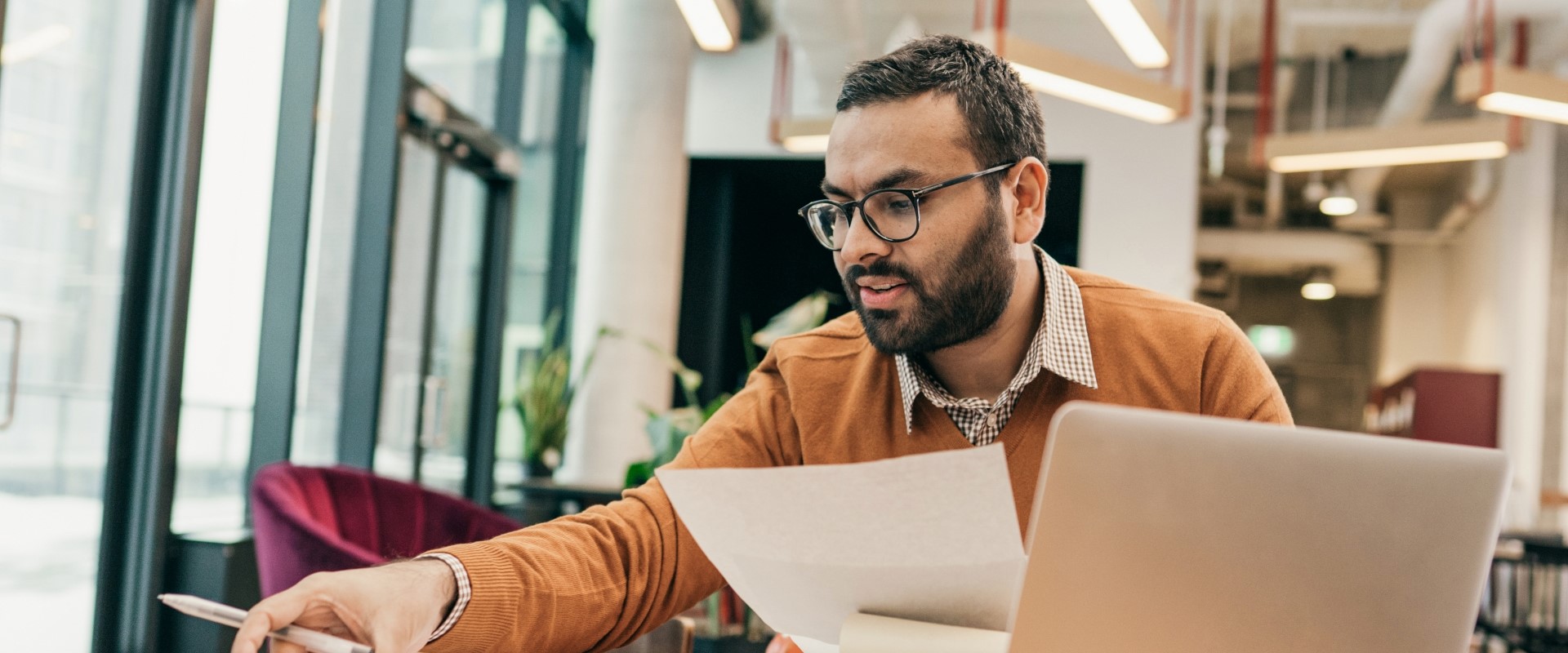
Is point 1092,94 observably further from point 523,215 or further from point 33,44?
point 523,215

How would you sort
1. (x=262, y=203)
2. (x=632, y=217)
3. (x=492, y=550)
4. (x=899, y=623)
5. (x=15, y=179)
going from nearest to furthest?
1. (x=899, y=623)
2. (x=492, y=550)
3. (x=15, y=179)
4. (x=262, y=203)
5. (x=632, y=217)

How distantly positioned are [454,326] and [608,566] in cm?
467

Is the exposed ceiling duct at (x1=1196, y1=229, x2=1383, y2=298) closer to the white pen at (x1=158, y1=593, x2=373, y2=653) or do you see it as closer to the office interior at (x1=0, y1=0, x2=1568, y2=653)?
the office interior at (x1=0, y1=0, x2=1568, y2=653)

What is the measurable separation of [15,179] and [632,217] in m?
3.33

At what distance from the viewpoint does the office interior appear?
2979 millimetres

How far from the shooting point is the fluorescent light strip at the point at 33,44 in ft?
8.55

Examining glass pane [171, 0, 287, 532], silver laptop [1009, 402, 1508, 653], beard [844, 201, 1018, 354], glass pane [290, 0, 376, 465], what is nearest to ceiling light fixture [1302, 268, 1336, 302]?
glass pane [290, 0, 376, 465]

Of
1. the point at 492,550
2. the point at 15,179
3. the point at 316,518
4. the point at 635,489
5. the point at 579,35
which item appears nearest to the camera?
the point at 492,550

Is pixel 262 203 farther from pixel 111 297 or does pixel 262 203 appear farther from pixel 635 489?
pixel 635 489

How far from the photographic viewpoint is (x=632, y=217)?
229 inches

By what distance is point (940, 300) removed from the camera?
3.75ft

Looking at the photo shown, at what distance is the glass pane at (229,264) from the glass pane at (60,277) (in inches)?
9.9

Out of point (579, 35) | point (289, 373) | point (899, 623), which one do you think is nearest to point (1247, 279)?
point (579, 35)

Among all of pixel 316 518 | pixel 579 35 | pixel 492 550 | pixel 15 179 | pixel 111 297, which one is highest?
pixel 579 35
